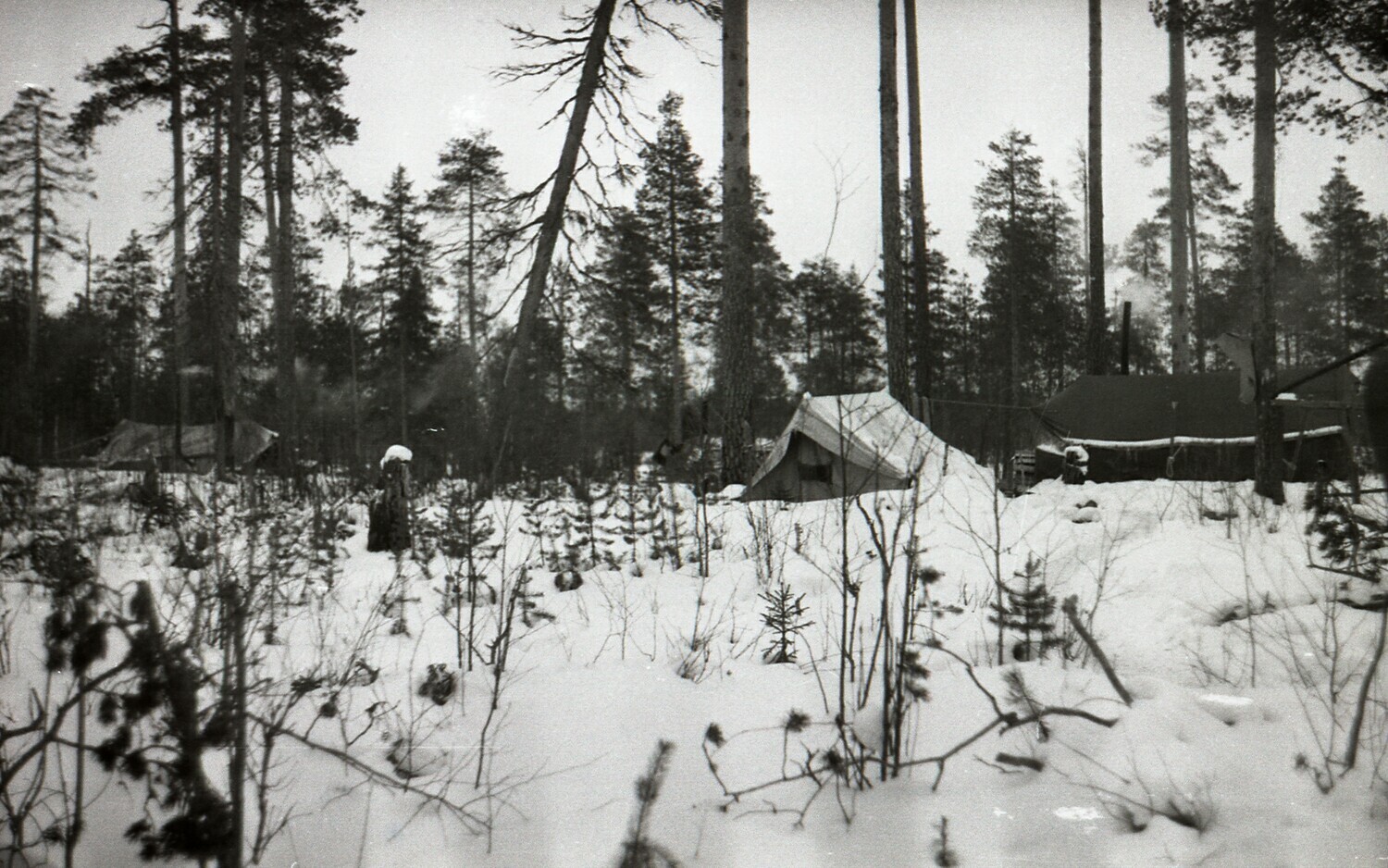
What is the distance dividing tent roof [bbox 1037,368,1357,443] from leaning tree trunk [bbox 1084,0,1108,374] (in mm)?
2517

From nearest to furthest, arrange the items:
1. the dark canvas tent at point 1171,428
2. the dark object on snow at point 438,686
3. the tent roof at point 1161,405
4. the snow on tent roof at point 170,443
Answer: the dark object on snow at point 438,686
the snow on tent roof at point 170,443
the dark canvas tent at point 1171,428
the tent roof at point 1161,405

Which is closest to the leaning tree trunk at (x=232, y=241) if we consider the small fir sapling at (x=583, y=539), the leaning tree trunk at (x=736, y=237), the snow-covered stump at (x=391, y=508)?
the snow-covered stump at (x=391, y=508)

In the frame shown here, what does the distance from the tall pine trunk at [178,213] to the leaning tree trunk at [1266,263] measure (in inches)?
333

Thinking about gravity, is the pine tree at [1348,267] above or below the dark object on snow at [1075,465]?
above

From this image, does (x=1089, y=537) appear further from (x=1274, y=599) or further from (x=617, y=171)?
(x=617, y=171)

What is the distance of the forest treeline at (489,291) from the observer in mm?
3746

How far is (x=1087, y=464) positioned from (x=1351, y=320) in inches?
285

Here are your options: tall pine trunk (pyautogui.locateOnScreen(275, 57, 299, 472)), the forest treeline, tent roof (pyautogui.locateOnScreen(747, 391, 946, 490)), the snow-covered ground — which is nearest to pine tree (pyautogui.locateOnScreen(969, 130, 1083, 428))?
the forest treeline

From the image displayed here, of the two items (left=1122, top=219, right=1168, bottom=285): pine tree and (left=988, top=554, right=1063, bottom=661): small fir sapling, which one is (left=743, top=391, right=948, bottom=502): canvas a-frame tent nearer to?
(left=988, top=554, right=1063, bottom=661): small fir sapling

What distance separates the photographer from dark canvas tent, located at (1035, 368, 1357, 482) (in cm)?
963

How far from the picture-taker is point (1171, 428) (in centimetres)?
1032

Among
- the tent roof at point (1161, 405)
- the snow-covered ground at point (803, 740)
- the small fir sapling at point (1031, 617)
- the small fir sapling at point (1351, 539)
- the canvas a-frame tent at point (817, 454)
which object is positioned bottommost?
the snow-covered ground at point (803, 740)

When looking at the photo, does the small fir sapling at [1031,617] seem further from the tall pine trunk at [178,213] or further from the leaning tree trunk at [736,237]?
the tall pine trunk at [178,213]

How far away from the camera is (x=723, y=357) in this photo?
8.48 m
